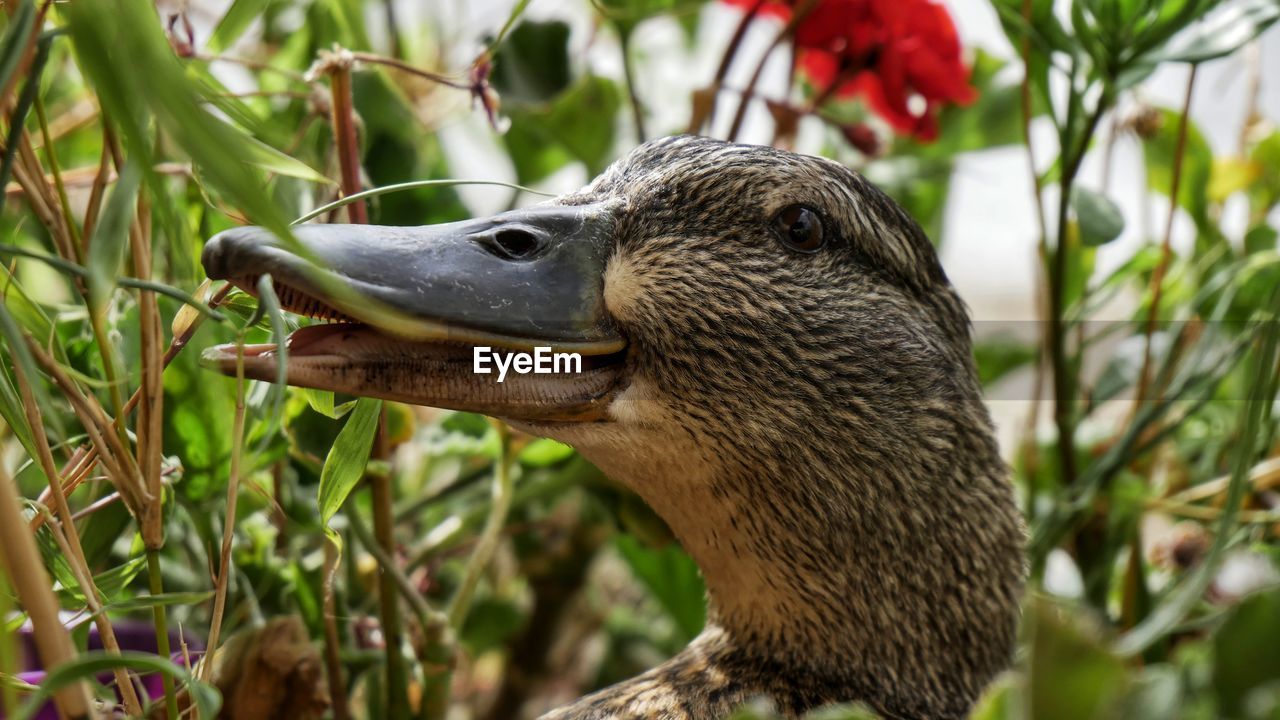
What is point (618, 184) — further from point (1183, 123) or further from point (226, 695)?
point (1183, 123)

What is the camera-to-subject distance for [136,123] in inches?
16.4

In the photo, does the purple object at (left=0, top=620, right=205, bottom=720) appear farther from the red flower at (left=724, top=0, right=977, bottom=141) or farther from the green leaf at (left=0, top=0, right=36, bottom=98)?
the red flower at (left=724, top=0, right=977, bottom=141)

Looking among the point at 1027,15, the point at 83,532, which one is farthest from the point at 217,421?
the point at 1027,15

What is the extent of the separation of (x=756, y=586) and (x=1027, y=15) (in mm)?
552

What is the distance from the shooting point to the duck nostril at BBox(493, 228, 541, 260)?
69 centimetres

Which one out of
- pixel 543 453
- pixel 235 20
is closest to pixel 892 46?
pixel 543 453

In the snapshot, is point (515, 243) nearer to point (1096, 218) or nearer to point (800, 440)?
point (800, 440)

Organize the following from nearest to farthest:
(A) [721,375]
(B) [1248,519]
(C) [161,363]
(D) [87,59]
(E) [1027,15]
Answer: (D) [87,59] < (C) [161,363] < (A) [721,375] < (E) [1027,15] < (B) [1248,519]

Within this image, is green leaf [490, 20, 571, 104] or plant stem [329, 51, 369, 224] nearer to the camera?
plant stem [329, 51, 369, 224]

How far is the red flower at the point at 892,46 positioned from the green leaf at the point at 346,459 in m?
0.65

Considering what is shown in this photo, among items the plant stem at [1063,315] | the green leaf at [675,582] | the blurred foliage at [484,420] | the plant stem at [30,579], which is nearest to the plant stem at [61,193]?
the blurred foliage at [484,420]

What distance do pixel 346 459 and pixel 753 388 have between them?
0.86ft

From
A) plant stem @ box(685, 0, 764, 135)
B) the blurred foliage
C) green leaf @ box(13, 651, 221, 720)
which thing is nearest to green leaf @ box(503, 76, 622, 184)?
the blurred foliage

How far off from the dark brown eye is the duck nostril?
0.59ft
